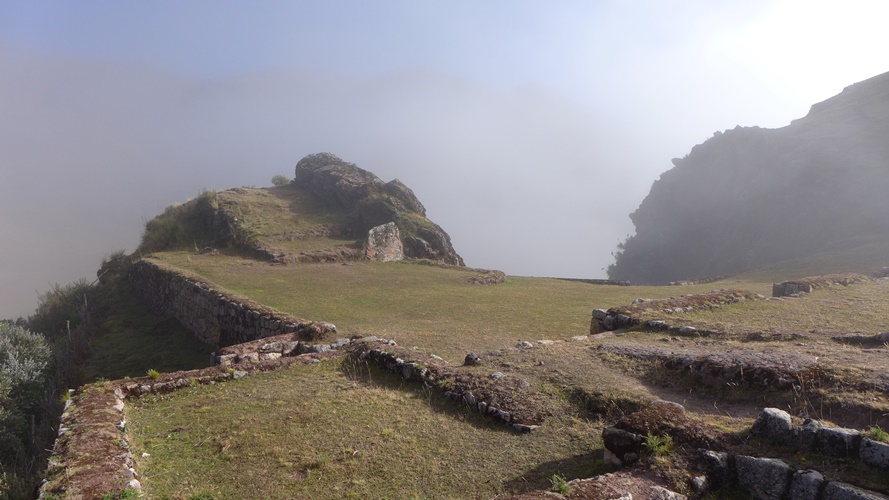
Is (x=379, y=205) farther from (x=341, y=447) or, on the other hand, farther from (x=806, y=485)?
(x=806, y=485)

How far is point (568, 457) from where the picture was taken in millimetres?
5883

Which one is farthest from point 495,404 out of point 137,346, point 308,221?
point 308,221

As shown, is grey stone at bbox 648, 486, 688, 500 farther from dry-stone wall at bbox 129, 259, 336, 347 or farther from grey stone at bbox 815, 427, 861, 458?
dry-stone wall at bbox 129, 259, 336, 347

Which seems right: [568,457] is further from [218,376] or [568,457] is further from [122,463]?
[218,376]

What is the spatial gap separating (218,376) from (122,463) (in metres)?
3.89

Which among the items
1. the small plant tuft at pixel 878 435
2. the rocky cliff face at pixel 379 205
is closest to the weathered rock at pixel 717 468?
the small plant tuft at pixel 878 435

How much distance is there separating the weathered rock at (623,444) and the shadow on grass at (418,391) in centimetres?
142

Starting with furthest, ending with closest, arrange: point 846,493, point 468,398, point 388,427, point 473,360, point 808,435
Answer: point 473,360 < point 468,398 < point 388,427 < point 808,435 < point 846,493

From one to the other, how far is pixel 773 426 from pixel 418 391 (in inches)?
190

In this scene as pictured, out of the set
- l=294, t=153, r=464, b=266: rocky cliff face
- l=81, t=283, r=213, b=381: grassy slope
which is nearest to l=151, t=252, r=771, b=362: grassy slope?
l=81, t=283, r=213, b=381: grassy slope

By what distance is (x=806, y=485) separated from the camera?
14.7 ft

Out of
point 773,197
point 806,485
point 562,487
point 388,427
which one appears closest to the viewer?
point 806,485

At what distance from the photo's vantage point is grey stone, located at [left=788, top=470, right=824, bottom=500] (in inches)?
174

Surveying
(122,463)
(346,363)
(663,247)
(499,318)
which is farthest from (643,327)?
(663,247)
